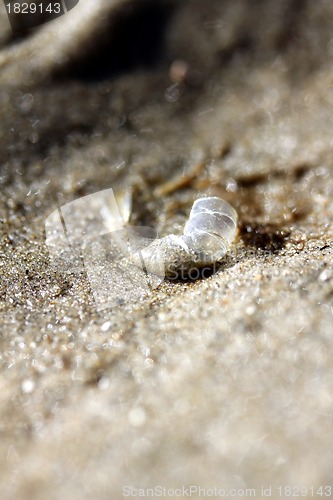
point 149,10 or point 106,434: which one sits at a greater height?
point 149,10

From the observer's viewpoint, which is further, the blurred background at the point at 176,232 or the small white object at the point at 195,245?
the small white object at the point at 195,245

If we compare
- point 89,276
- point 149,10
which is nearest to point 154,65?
point 149,10

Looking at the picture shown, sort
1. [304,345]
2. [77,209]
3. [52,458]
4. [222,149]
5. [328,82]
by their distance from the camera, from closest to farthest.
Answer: [52,458] < [304,345] < [77,209] < [222,149] < [328,82]

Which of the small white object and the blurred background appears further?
the small white object

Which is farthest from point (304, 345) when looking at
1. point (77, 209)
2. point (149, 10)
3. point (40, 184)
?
point (149, 10)

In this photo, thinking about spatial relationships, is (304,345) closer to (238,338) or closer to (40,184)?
(238,338)

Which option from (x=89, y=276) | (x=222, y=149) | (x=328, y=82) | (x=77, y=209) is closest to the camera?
(x=89, y=276)

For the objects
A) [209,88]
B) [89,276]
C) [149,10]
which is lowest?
[89,276]

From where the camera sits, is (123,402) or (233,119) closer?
(123,402)

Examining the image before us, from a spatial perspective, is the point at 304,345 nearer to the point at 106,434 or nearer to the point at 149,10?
A: the point at 106,434

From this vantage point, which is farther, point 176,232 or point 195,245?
point 176,232
